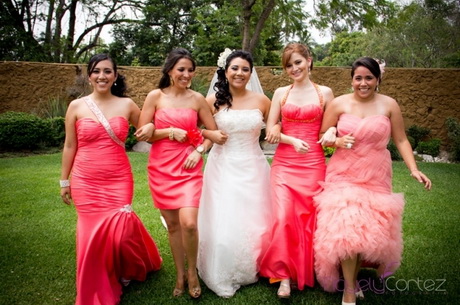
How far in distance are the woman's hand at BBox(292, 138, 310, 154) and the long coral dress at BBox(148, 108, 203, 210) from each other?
36.0 inches

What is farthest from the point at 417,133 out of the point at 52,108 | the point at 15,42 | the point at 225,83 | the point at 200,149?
the point at 15,42

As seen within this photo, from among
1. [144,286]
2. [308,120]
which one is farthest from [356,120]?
[144,286]

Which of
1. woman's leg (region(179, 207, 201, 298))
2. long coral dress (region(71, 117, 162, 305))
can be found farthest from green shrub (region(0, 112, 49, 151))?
woman's leg (region(179, 207, 201, 298))

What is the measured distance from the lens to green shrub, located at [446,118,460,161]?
39.0 feet

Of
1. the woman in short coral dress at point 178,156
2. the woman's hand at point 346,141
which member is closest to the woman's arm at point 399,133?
the woman's hand at point 346,141

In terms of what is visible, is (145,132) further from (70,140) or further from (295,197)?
(295,197)

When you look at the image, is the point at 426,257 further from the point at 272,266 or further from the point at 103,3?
the point at 103,3

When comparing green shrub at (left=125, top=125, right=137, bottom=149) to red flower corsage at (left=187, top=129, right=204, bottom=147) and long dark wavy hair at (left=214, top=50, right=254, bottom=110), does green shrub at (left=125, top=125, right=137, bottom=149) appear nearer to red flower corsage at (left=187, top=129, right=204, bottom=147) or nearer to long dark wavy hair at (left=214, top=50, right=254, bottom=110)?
long dark wavy hair at (left=214, top=50, right=254, bottom=110)

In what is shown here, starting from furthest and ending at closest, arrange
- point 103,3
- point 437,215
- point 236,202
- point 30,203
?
point 103,3, point 30,203, point 437,215, point 236,202

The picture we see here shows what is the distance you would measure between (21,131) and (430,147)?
42.1 feet

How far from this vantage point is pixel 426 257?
4383 millimetres

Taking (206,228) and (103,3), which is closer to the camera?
A: (206,228)

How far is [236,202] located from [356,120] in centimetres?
135

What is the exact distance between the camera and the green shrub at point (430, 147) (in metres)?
12.3
